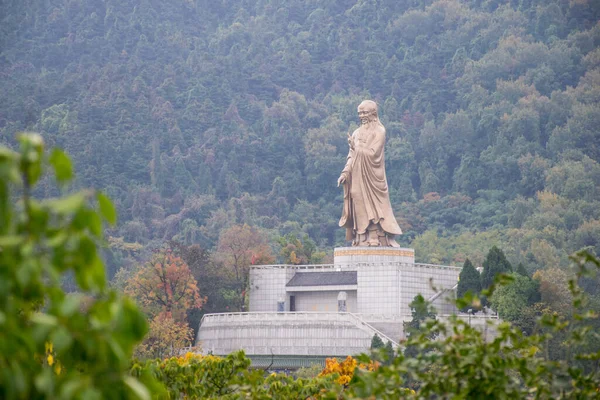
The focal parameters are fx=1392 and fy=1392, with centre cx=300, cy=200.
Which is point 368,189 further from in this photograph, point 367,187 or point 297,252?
point 297,252

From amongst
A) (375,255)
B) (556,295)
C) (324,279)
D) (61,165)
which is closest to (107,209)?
(61,165)

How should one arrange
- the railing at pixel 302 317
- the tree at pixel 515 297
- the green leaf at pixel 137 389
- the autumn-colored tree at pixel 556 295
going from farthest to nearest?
the railing at pixel 302 317
the autumn-colored tree at pixel 556 295
the tree at pixel 515 297
the green leaf at pixel 137 389

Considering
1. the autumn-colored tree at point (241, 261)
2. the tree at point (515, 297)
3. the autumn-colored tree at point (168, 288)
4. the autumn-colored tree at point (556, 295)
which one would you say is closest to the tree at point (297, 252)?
the autumn-colored tree at point (241, 261)

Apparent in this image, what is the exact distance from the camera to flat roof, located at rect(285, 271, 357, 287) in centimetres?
4397

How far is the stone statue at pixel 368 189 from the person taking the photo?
43.4 metres

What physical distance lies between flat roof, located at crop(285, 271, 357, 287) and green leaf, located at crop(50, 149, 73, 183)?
39.6 meters

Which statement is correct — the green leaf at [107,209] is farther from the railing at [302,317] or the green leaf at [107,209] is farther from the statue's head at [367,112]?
the statue's head at [367,112]

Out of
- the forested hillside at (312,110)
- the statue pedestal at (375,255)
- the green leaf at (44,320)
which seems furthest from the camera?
the forested hillside at (312,110)

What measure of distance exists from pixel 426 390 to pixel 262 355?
115 ft

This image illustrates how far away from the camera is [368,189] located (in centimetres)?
4362

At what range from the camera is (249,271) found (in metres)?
47.0

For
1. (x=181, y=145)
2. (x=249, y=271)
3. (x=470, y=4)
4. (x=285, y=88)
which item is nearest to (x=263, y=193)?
(x=181, y=145)

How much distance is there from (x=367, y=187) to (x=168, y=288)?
24.4 ft

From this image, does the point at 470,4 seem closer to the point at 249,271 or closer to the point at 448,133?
the point at 448,133
